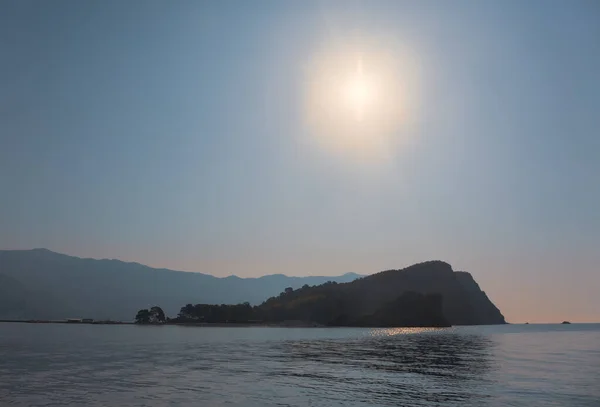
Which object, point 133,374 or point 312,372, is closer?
point 133,374

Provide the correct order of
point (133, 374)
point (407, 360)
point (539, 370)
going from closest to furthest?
1. point (133, 374)
2. point (539, 370)
3. point (407, 360)

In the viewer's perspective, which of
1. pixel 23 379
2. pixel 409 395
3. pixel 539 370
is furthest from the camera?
pixel 539 370

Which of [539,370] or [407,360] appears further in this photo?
[407,360]

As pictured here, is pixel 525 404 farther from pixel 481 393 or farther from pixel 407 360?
pixel 407 360

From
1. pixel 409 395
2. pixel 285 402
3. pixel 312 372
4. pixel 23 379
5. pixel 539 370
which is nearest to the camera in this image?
pixel 285 402

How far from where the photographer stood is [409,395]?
172ft

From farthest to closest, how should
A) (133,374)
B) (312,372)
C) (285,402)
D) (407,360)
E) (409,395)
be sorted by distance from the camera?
(407,360)
(312,372)
(133,374)
(409,395)
(285,402)

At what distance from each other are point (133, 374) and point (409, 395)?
37.9m

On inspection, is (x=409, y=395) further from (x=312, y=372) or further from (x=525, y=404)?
(x=312, y=372)

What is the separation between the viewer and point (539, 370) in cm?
7975

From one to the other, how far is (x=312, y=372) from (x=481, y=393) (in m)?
25.6

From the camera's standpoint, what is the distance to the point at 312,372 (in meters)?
72.0

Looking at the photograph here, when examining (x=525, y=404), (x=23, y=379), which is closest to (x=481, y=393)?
(x=525, y=404)

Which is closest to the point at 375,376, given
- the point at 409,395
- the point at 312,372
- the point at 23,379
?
the point at 312,372
